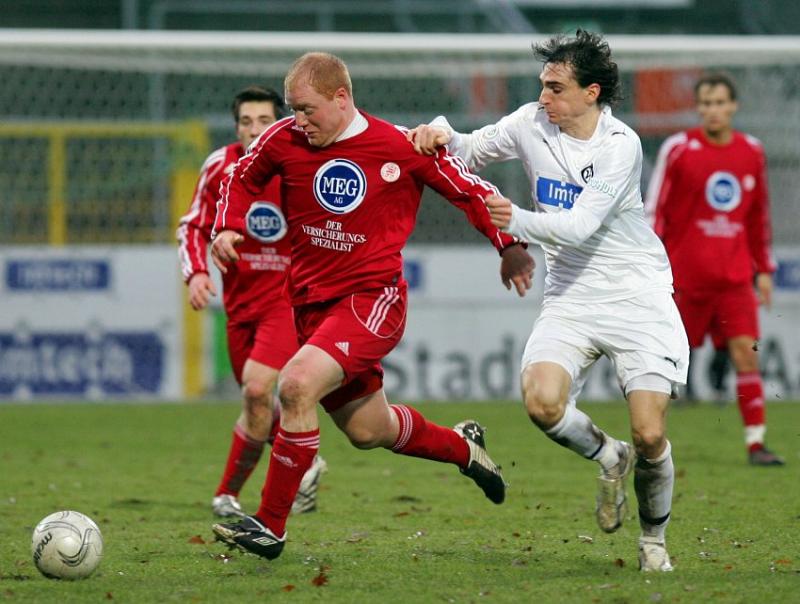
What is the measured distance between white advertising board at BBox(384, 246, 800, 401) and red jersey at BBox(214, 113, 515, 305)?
792 centimetres

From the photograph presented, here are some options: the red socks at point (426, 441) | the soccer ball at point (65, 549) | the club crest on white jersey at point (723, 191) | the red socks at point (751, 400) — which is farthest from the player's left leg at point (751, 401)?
the soccer ball at point (65, 549)

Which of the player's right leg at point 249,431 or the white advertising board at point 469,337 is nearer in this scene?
the player's right leg at point 249,431

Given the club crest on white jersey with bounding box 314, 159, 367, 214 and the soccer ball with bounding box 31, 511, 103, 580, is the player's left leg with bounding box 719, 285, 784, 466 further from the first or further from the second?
the soccer ball with bounding box 31, 511, 103, 580

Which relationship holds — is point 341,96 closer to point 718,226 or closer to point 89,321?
point 718,226

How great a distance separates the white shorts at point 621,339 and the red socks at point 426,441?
29.7 inches

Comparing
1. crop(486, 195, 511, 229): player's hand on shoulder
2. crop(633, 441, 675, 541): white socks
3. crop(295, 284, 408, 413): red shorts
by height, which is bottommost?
crop(633, 441, 675, 541): white socks

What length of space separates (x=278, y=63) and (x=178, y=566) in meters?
8.19

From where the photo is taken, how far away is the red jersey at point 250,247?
758cm

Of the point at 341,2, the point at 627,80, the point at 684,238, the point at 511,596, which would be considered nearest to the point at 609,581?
the point at 511,596

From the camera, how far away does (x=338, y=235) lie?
605 cm

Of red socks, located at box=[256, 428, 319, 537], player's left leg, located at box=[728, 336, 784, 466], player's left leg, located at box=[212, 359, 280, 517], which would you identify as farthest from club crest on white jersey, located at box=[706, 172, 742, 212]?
red socks, located at box=[256, 428, 319, 537]

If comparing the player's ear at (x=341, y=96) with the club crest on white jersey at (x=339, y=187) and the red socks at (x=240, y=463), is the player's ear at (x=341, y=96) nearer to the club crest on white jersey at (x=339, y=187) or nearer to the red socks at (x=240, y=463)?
the club crest on white jersey at (x=339, y=187)

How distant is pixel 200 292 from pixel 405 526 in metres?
1.53

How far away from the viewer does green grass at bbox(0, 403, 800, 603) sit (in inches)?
208
